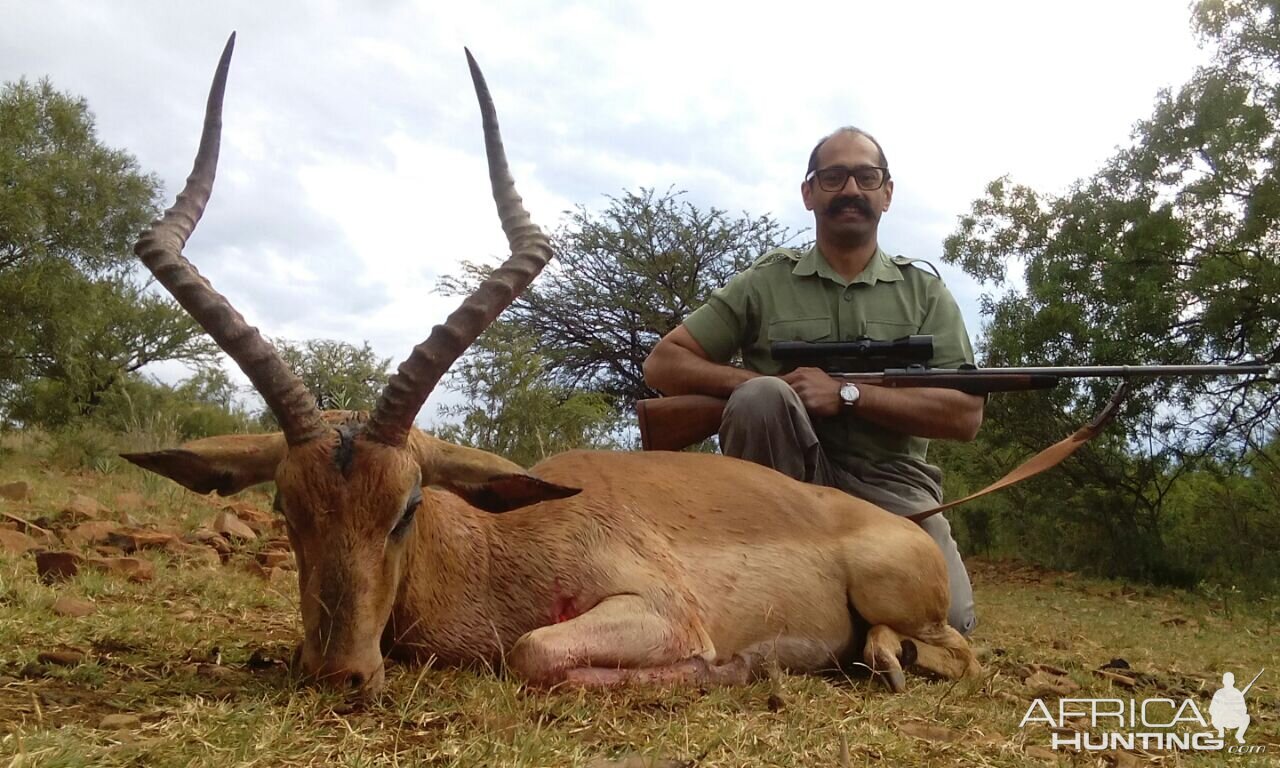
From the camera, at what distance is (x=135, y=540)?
570cm

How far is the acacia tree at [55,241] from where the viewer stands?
42.8 feet

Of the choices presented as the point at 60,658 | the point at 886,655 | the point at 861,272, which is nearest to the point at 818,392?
the point at 861,272

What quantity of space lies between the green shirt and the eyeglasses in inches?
15.4

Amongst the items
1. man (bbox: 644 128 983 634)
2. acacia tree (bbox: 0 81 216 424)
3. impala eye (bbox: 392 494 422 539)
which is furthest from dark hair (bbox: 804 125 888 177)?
acacia tree (bbox: 0 81 216 424)

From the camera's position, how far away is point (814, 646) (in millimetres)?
3924

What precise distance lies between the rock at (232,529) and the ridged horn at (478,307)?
3.88m

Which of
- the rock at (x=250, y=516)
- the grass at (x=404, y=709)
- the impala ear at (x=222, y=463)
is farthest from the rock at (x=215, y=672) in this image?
the rock at (x=250, y=516)

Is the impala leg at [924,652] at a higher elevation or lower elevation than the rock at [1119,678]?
higher

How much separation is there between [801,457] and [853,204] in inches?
58.4

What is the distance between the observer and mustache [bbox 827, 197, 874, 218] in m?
5.36

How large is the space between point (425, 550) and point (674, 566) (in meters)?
0.94

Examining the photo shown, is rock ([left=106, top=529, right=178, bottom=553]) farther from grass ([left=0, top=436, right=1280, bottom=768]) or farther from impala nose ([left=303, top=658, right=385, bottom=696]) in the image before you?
impala nose ([left=303, top=658, right=385, bottom=696])

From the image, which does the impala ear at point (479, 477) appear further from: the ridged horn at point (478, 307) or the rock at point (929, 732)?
the rock at point (929, 732)

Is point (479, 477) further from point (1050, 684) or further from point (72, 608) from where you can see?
point (1050, 684)
